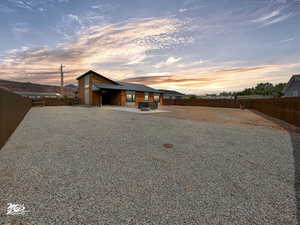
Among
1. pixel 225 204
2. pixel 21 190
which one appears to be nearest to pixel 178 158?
pixel 225 204

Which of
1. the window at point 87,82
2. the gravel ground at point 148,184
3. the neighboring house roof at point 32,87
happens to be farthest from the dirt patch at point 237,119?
the neighboring house roof at point 32,87

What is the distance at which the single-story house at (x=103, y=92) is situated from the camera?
25.3 metres

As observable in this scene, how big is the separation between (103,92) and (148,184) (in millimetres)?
26536

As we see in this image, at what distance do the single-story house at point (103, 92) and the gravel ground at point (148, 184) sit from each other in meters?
21.4

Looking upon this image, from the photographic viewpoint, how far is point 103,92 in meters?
26.9

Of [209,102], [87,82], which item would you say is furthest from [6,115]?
[209,102]

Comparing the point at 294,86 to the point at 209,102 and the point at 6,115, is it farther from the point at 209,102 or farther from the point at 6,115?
the point at 6,115

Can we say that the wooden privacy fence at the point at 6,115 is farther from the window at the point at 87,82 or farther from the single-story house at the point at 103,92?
the window at the point at 87,82

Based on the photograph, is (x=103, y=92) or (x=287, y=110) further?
(x=103, y=92)

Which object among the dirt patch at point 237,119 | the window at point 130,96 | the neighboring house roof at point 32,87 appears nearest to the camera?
the dirt patch at point 237,119

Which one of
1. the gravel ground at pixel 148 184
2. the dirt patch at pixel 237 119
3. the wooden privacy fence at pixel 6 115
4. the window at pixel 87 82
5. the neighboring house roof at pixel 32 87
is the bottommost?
the gravel ground at pixel 148 184

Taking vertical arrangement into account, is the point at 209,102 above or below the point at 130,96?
below

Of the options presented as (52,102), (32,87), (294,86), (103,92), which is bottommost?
(52,102)

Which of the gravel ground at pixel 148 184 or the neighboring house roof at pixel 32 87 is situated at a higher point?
the neighboring house roof at pixel 32 87
